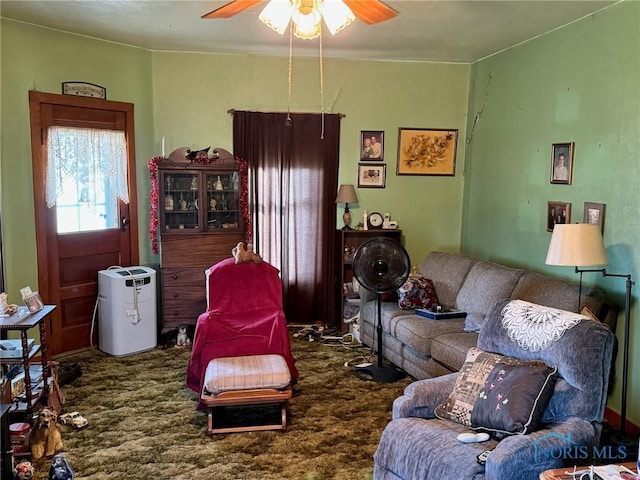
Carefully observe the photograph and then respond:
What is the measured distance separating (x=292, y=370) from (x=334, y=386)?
0.52 m

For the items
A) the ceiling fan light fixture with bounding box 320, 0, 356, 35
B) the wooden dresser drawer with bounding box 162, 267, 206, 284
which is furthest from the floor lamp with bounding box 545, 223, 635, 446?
the wooden dresser drawer with bounding box 162, 267, 206, 284

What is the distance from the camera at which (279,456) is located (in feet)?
9.86

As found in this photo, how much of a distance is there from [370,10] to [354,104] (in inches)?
107

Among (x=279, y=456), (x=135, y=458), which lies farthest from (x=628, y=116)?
(x=135, y=458)

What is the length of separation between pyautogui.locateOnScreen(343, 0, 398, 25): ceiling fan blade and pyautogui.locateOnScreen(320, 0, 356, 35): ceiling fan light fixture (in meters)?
0.07

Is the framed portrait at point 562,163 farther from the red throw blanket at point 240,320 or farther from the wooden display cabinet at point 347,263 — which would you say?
the red throw blanket at point 240,320

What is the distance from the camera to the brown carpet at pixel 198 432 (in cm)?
287

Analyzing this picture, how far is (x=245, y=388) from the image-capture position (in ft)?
10.5

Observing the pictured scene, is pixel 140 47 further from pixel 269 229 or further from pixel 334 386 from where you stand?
pixel 334 386

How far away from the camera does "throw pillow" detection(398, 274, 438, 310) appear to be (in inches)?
177

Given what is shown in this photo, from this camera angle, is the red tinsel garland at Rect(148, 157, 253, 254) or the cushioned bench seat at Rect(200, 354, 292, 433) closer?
the cushioned bench seat at Rect(200, 354, 292, 433)

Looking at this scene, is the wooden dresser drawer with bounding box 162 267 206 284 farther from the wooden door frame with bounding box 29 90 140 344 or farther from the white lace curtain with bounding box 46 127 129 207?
the wooden door frame with bounding box 29 90 140 344

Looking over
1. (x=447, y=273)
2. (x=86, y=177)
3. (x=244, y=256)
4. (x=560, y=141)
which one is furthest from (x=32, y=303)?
(x=560, y=141)

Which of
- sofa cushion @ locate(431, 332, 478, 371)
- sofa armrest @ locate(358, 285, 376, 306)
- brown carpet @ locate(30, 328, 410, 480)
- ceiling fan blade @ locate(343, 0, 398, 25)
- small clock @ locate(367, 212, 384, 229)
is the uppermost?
ceiling fan blade @ locate(343, 0, 398, 25)
